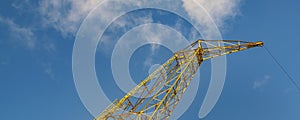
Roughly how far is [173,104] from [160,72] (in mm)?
4526

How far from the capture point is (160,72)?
144ft

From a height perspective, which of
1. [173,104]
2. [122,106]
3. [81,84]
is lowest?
[173,104]

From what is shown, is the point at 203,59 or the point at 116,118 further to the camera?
the point at 203,59

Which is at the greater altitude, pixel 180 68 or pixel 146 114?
pixel 180 68

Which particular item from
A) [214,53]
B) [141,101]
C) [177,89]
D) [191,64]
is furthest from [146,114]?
[214,53]

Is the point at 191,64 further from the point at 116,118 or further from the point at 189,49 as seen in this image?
the point at 116,118

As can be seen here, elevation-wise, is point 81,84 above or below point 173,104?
above

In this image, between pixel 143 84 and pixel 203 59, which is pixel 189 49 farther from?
pixel 143 84

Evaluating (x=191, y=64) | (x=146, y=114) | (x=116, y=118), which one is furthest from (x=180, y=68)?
(x=116, y=118)

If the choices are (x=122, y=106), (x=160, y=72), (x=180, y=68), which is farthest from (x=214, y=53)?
(x=122, y=106)

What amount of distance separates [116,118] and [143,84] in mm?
5589

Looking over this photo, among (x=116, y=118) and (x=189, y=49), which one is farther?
(x=189, y=49)

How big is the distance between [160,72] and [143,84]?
281cm

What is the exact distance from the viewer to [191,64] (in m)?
44.2
